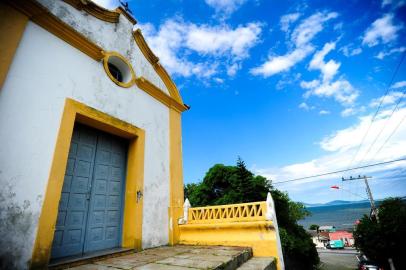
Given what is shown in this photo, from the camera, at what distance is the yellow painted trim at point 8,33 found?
338cm

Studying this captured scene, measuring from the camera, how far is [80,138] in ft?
15.8

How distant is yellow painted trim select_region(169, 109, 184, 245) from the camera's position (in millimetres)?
6030

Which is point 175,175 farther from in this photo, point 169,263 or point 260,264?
point 260,264

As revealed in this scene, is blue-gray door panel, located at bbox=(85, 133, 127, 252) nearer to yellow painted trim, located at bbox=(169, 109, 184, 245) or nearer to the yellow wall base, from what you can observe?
yellow painted trim, located at bbox=(169, 109, 184, 245)

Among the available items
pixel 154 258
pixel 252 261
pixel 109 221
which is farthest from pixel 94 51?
pixel 252 261

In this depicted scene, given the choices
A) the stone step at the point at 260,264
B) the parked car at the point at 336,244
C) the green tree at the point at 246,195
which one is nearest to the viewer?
the stone step at the point at 260,264

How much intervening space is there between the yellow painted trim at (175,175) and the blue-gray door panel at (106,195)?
4.89 feet

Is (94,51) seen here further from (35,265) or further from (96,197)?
(35,265)

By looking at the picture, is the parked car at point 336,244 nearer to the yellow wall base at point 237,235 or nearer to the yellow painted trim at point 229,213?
the yellow painted trim at point 229,213

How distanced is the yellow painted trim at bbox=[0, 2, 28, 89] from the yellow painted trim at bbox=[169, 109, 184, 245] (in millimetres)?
4358

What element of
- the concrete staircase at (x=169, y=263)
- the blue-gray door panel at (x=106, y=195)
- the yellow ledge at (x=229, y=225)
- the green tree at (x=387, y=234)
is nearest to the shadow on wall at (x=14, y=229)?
the concrete staircase at (x=169, y=263)

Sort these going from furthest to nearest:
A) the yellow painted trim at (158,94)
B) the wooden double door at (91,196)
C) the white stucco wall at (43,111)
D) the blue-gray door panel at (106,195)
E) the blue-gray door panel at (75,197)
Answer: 1. the yellow painted trim at (158,94)
2. the blue-gray door panel at (106,195)
3. the wooden double door at (91,196)
4. the blue-gray door panel at (75,197)
5. the white stucco wall at (43,111)

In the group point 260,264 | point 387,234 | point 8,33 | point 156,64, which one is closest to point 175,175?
point 260,264

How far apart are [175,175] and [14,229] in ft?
13.4
